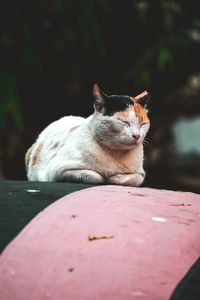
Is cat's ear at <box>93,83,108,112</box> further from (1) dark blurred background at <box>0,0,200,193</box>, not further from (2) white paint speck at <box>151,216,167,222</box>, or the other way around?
(1) dark blurred background at <box>0,0,200,193</box>

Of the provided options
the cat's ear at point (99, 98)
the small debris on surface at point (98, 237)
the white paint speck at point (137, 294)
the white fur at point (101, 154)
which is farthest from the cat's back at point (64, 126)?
the white paint speck at point (137, 294)

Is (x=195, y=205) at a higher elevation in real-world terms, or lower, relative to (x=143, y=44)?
lower

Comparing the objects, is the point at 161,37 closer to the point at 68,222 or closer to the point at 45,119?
the point at 45,119

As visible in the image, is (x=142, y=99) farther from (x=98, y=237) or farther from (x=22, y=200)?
(x=98, y=237)

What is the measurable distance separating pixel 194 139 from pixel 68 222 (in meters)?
7.86

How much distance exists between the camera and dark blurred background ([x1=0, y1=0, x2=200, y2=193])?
10383mm

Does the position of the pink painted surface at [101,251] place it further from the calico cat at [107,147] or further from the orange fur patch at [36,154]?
the orange fur patch at [36,154]

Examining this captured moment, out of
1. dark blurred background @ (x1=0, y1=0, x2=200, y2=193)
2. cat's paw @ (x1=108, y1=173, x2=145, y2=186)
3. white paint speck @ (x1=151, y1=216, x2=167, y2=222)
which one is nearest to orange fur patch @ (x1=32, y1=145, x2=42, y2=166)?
cat's paw @ (x1=108, y1=173, x2=145, y2=186)

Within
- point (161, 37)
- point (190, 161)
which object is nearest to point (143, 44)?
point (161, 37)

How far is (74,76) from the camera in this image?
10.8 m

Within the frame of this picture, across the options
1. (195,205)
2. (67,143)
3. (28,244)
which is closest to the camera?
(28,244)

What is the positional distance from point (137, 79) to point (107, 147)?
6362 millimetres

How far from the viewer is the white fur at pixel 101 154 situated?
13.6 ft

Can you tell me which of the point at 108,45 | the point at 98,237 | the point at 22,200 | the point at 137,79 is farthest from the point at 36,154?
the point at 108,45
